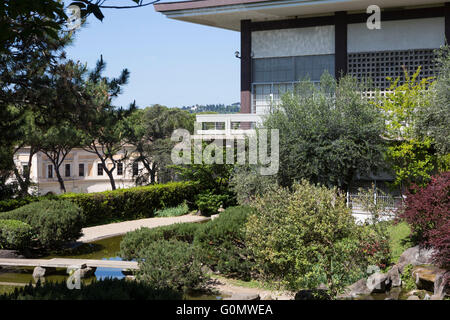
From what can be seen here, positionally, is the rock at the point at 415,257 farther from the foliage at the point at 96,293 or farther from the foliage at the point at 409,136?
the foliage at the point at 96,293

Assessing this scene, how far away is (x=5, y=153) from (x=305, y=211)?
13144 millimetres

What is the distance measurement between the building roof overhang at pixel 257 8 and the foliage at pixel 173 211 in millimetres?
8781

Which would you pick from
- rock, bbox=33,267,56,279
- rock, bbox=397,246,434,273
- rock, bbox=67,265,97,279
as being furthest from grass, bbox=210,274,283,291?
rock, bbox=33,267,56,279

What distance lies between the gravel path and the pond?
492mm

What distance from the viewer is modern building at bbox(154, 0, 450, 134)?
21.5m

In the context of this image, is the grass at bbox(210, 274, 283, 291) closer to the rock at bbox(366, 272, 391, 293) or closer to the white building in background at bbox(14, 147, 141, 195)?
the rock at bbox(366, 272, 391, 293)

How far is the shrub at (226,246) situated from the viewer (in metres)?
12.4

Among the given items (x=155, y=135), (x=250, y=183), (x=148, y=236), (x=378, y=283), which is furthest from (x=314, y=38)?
(x=155, y=135)

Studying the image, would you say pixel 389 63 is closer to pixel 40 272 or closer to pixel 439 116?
pixel 439 116

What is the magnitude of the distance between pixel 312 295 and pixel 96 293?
597cm

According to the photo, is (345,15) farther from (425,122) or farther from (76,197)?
(76,197)

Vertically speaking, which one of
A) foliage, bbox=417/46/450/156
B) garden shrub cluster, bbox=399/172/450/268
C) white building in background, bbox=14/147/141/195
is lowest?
white building in background, bbox=14/147/141/195

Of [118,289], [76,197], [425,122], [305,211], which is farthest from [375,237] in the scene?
[76,197]

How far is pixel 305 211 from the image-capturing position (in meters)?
10.8
